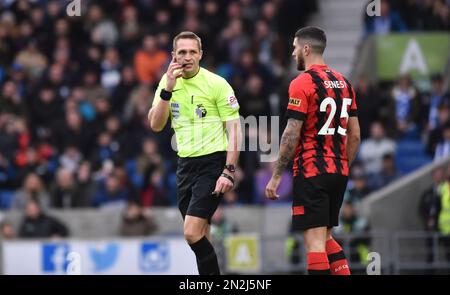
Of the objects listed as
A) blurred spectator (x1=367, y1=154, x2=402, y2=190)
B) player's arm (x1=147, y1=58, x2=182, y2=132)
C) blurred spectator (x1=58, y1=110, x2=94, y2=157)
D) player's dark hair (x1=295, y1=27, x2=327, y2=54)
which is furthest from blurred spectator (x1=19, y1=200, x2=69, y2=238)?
player's dark hair (x1=295, y1=27, x2=327, y2=54)

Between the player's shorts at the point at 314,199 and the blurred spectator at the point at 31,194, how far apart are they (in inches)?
412

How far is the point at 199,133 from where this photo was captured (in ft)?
38.3

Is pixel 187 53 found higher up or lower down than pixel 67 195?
higher up

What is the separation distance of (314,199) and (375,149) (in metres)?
10.1

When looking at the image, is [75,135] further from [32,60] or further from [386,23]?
[386,23]

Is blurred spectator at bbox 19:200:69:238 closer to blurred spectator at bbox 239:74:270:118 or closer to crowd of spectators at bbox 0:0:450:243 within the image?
crowd of spectators at bbox 0:0:450:243

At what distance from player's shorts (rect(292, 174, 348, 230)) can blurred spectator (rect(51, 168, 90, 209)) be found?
10484 mm

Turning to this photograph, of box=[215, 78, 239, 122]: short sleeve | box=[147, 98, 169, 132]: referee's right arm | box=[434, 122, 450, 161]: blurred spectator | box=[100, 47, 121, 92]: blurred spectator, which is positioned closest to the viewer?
box=[147, 98, 169, 132]: referee's right arm

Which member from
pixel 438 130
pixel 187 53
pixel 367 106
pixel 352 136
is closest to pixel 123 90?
pixel 367 106

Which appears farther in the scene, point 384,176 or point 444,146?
point 384,176

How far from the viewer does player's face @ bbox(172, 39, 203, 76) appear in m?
11.5

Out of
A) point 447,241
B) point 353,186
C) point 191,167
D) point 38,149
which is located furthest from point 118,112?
point 191,167

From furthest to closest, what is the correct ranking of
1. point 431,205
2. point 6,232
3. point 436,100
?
point 436,100
point 6,232
point 431,205

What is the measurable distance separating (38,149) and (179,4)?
4.50m
